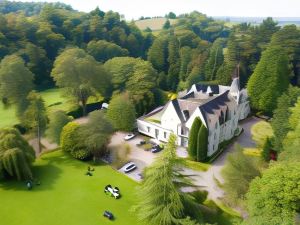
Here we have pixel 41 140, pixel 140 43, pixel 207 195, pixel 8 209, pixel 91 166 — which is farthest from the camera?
pixel 140 43

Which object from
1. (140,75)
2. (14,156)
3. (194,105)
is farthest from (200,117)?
(14,156)

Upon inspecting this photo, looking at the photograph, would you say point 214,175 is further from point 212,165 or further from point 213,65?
point 213,65

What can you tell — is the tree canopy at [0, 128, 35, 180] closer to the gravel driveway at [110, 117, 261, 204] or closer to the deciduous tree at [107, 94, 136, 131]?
the gravel driveway at [110, 117, 261, 204]

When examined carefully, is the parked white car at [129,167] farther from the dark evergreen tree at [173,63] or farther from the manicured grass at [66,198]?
the dark evergreen tree at [173,63]

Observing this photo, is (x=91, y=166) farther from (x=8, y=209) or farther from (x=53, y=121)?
(x=8, y=209)

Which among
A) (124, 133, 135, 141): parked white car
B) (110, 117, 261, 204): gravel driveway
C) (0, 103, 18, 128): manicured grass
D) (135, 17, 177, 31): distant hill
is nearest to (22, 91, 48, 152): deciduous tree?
(0, 103, 18, 128): manicured grass

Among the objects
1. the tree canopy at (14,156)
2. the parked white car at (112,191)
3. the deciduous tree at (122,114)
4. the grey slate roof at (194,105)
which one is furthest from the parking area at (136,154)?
the tree canopy at (14,156)

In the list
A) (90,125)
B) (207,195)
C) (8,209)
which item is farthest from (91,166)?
(207,195)
